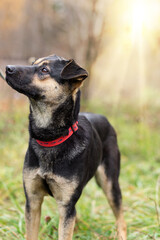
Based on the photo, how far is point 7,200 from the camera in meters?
4.71

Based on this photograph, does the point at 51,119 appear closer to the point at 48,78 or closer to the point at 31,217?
the point at 48,78

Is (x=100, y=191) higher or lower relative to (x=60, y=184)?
lower

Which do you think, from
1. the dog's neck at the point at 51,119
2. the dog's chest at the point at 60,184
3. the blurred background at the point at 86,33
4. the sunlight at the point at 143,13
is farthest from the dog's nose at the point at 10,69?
the sunlight at the point at 143,13

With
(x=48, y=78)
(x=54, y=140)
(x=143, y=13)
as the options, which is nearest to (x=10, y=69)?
(x=48, y=78)

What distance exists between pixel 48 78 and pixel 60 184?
38.5 inches

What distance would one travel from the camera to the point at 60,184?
2.65 meters

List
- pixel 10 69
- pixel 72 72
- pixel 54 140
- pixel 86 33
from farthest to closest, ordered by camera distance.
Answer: pixel 86 33, pixel 54 140, pixel 72 72, pixel 10 69

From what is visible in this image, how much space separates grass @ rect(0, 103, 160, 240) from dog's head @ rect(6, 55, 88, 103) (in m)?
1.63

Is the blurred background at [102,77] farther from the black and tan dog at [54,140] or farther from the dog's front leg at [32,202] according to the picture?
the black and tan dog at [54,140]

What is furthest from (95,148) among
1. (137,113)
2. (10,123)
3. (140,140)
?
(137,113)

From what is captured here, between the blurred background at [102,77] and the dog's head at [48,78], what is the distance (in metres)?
2.02

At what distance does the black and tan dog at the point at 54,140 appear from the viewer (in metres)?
2.63

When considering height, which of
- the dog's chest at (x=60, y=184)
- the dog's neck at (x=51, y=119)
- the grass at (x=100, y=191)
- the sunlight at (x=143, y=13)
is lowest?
the grass at (x=100, y=191)

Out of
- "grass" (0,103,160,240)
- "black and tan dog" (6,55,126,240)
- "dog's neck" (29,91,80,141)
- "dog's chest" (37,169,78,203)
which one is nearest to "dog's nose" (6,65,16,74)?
"black and tan dog" (6,55,126,240)
